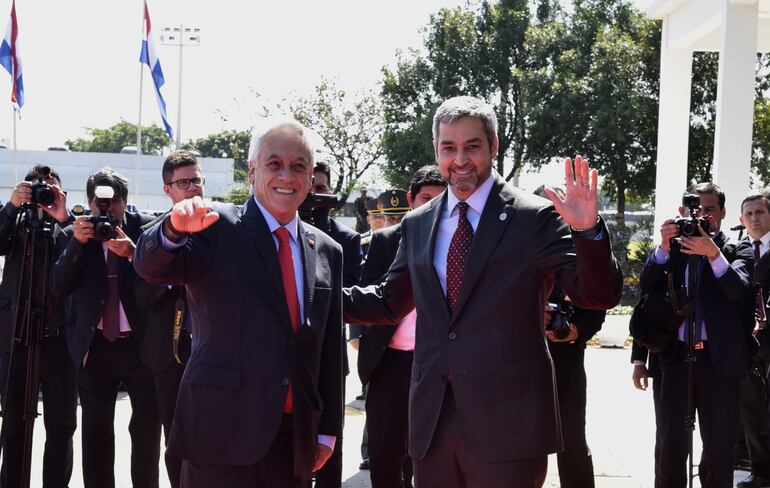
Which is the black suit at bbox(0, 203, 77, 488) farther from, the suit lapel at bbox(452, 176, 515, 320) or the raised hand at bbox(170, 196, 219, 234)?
the suit lapel at bbox(452, 176, 515, 320)

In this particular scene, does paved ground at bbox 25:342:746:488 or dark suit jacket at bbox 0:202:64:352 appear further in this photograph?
paved ground at bbox 25:342:746:488

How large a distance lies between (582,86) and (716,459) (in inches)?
1026

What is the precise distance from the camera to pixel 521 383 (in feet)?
12.1

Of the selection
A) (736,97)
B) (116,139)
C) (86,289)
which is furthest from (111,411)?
(116,139)

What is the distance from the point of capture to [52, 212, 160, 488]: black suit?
5926 millimetres

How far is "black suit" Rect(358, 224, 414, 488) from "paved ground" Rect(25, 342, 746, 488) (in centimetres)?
168

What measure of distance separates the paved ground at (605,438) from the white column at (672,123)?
209 inches

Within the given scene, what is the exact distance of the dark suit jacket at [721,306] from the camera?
19.5ft

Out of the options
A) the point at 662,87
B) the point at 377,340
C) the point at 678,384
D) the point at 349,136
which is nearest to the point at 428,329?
the point at 377,340

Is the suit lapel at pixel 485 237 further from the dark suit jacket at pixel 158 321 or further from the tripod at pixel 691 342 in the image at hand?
the tripod at pixel 691 342

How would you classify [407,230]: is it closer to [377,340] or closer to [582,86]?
[377,340]

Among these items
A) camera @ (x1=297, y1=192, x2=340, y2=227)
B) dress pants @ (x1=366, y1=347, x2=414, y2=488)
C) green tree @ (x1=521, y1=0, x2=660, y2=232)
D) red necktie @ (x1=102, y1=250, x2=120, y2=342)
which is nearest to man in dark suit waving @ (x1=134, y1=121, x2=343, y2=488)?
dress pants @ (x1=366, y1=347, x2=414, y2=488)

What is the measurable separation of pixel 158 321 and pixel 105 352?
A: 0.46 metres

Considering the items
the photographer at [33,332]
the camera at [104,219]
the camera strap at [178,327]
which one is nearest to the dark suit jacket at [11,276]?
the photographer at [33,332]
